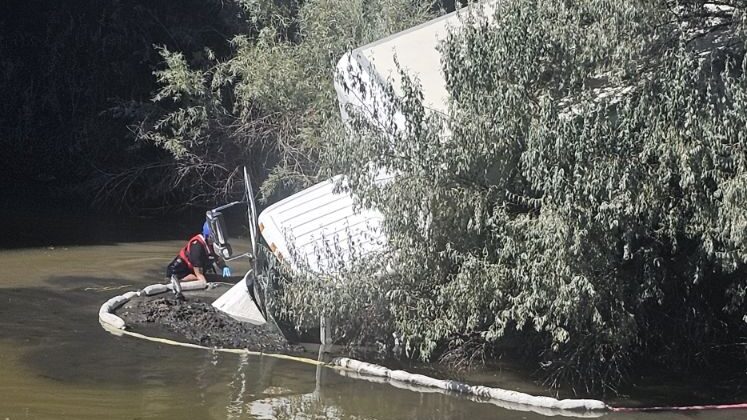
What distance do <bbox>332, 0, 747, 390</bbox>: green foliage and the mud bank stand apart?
198 cm

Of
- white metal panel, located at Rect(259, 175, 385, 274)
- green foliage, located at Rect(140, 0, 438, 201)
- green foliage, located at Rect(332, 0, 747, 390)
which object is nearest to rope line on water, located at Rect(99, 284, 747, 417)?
green foliage, located at Rect(332, 0, 747, 390)

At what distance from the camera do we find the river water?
8.97 m

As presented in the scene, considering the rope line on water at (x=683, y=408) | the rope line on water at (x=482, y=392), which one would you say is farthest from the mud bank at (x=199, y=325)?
the rope line on water at (x=683, y=408)

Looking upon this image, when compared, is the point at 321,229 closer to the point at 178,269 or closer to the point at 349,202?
the point at 349,202

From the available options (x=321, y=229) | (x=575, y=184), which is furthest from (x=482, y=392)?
(x=321, y=229)

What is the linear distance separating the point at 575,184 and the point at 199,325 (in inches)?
209

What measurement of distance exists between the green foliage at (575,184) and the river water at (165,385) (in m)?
0.74

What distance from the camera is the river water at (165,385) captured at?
897 cm

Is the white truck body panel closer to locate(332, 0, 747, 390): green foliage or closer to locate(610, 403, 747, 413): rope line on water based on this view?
locate(332, 0, 747, 390): green foliage

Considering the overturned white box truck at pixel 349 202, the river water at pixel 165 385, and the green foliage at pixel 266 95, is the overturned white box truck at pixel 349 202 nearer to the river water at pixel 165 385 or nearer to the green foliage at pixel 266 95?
the river water at pixel 165 385

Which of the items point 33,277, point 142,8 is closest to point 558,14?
point 33,277

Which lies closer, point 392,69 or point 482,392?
point 482,392

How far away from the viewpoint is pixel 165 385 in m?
9.73

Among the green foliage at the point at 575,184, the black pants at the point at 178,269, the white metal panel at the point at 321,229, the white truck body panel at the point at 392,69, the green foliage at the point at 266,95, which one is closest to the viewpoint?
the green foliage at the point at 575,184
